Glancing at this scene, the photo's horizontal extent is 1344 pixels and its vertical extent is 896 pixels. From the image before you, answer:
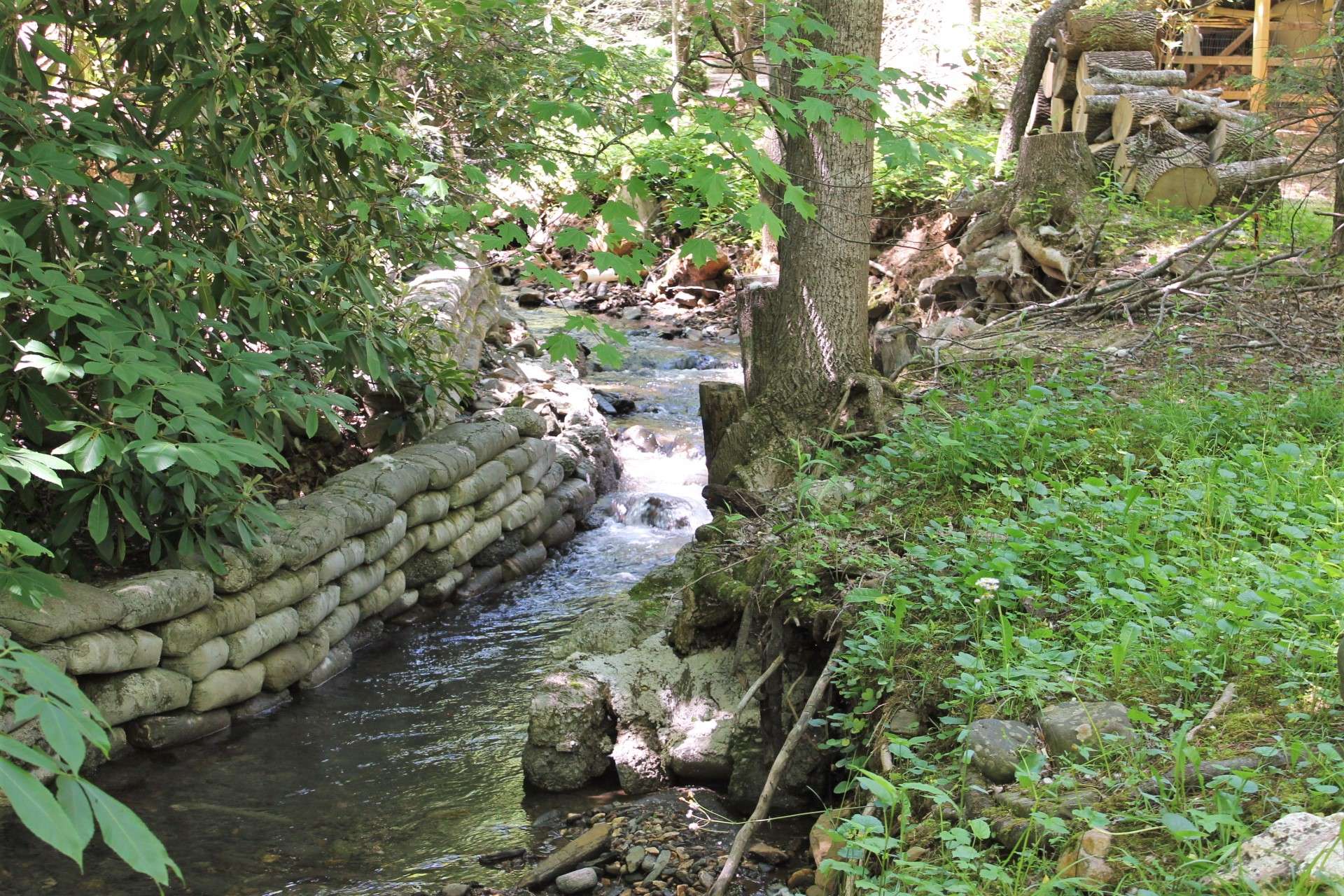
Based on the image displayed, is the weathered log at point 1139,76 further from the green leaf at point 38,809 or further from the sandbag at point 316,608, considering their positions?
the green leaf at point 38,809

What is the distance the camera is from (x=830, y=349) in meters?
5.76

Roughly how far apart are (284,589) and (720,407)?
2.67 metres

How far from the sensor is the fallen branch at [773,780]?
3064mm

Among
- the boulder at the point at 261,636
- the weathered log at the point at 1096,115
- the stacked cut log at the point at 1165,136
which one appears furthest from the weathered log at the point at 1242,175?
the boulder at the point at 261,636

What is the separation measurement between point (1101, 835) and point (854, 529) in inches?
76.7

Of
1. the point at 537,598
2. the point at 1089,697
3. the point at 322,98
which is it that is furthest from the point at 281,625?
the point at 1089,697

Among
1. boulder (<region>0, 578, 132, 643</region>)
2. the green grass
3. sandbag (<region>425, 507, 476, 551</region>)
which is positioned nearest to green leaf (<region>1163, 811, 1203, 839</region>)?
the green grass

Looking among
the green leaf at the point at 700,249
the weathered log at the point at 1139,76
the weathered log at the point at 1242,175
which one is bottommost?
the green leaf at the point at 700,249

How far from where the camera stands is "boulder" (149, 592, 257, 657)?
4855 millimetres

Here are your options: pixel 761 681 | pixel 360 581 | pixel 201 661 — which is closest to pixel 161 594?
pixel 201 661

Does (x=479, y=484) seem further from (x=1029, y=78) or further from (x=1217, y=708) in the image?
(x=1029, y=78)

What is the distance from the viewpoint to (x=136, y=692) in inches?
185

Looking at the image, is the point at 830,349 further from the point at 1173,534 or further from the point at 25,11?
the point at 25,11

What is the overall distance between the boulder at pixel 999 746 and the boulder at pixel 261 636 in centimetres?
385
